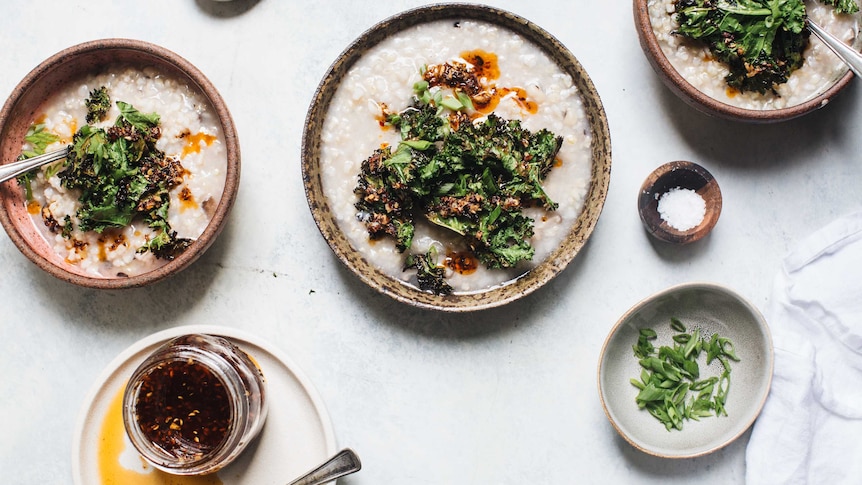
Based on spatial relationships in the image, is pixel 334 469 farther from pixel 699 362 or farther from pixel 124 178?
pixel 699 362

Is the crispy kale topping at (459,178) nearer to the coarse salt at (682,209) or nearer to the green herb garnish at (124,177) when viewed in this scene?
the coarse salt at (682,209)

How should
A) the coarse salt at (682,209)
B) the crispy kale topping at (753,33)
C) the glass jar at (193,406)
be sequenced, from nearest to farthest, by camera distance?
the glass jar at (193,406) → the crispy kale topping at (753,33) → the coarse salt at (682,209)

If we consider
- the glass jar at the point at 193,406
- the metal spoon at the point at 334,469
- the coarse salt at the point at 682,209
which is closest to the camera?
the glass jar at the point at 193,406

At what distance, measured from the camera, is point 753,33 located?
2186mm

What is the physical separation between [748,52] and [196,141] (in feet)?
5.35

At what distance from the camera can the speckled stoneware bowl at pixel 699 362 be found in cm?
221

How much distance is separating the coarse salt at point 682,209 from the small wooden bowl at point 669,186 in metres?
0.01

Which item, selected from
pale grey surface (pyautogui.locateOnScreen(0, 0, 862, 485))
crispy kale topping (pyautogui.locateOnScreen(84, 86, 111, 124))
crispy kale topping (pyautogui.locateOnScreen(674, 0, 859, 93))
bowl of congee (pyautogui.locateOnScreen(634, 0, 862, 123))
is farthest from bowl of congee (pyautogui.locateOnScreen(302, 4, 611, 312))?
crispy kale topping (pyautogui.locateOnScreen(84, 86, 111, 124))

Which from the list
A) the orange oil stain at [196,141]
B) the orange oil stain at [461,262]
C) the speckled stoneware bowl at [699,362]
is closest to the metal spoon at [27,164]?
the orange oil stain at [196,141]

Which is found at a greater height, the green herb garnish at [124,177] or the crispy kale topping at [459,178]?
the green herb garnish at [124,177]

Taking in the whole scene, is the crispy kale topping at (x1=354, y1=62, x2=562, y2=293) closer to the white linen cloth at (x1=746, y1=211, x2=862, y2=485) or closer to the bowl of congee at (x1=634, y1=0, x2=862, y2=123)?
the bowl of congee at (x1=634, y1=0, x2=862, y2=123)

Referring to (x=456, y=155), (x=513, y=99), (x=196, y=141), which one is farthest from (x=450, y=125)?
(x=196, y=141)

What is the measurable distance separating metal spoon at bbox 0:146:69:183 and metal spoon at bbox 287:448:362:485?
1125mm

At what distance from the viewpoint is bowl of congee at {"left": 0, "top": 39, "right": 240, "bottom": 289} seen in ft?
6.90
